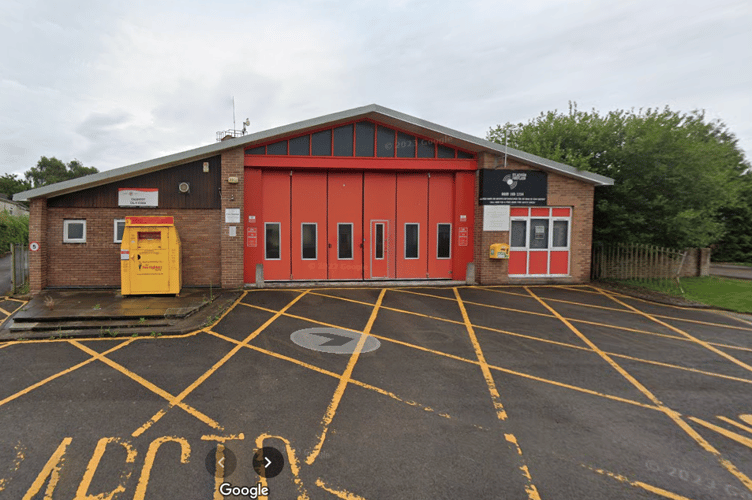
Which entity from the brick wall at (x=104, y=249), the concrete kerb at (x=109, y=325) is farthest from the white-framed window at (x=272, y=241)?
the concrete kerb at (x=109, y=325)

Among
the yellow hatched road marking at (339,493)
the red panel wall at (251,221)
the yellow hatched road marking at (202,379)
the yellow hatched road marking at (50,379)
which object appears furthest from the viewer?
the red panel wall at (251,221)

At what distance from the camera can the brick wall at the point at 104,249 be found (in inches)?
396

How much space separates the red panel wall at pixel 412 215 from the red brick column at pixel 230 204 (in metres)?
5.12

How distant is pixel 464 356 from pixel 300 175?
317 inches

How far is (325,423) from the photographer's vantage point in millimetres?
3762

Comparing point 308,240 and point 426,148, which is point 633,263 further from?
point 308,240

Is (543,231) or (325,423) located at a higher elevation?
(543,231)

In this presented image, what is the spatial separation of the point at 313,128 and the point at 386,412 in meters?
9.17

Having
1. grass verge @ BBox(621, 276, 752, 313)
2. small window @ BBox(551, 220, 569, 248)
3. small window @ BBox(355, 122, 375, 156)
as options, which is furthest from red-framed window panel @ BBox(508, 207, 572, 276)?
small window @ BBox(355, 122, 375, 156)

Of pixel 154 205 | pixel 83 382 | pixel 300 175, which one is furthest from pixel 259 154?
pixel 83 382

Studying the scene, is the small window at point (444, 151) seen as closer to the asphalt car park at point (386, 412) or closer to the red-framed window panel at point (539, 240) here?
the red-framed window panel at point (539, 240)

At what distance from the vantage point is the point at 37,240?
9.70m

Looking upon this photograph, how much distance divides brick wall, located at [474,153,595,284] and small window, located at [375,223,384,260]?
3.27 meters

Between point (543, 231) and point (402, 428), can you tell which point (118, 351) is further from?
point (543, 231)
